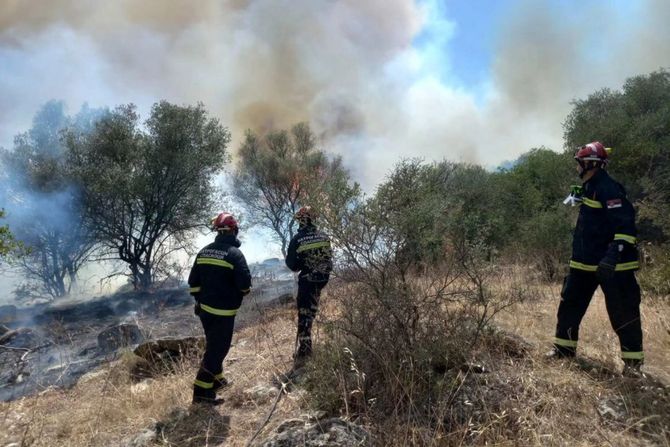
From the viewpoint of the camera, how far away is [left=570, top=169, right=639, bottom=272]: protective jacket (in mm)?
3221

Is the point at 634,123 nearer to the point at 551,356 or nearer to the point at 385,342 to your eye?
the point at 551,356

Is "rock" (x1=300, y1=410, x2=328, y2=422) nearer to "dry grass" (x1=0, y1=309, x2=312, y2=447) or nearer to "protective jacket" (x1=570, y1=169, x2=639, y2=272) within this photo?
"dry grass" (x1=0, y1=309, x2=312, y2=447)

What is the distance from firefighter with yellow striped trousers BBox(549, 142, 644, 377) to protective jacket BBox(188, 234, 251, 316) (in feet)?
8.69

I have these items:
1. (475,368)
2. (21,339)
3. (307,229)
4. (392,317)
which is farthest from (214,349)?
(21,339)

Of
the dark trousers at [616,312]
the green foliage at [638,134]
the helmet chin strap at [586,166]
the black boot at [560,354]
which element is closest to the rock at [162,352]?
the black boot at [560,354]

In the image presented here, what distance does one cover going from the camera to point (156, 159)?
49.2ft

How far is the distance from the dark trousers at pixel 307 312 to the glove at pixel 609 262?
2236 mm

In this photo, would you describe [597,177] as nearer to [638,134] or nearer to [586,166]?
[586,166]

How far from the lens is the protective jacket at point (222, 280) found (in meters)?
4.18

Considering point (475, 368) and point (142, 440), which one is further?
point (142, 440)

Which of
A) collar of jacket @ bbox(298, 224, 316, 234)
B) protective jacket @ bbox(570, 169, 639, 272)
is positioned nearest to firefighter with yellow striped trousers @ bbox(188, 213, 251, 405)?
collar of jacket @ bbox(298, 224, 316, 234)

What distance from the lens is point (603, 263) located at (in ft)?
10.5

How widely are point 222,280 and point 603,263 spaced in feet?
10.1

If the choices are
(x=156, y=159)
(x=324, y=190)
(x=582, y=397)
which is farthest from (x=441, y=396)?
(x=156, y=159)
